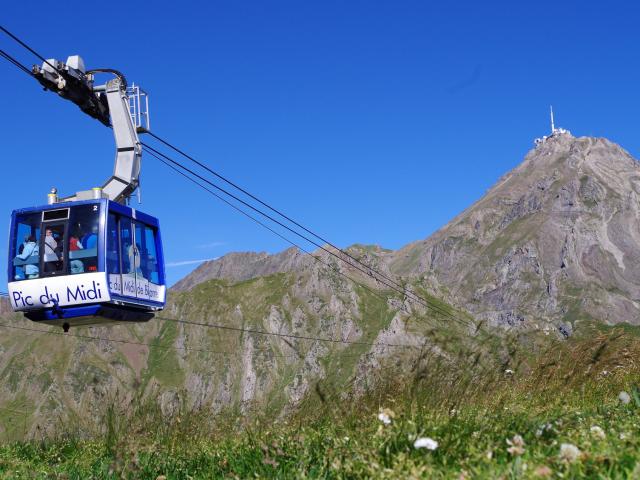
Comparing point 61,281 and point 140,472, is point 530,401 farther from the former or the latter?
point 61,281

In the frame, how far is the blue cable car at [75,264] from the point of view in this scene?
15352 millimetres

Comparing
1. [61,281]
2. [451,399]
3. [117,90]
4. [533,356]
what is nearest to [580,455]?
[451,399]

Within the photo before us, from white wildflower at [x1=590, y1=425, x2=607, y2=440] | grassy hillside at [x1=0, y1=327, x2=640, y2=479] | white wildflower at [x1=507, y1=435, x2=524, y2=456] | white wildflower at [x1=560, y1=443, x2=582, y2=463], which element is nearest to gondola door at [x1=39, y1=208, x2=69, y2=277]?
grassy hillside at [x1=0, y1=327, x2=640, y2=479]

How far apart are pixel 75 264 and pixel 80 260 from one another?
16 centimetres

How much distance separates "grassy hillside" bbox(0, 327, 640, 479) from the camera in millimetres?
4445

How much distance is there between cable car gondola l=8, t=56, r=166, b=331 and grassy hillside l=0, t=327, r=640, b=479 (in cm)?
518

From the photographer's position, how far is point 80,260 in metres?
15.5

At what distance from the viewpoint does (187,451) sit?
7645 mm

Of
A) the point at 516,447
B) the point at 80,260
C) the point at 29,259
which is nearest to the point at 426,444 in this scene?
the point at 516,447

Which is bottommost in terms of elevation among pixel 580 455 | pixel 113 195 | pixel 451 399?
pixel 580 455

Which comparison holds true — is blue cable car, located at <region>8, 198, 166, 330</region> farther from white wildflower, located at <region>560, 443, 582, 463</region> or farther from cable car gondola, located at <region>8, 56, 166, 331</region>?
white wildflower, located at <region>560, 443, 582, 463</region>

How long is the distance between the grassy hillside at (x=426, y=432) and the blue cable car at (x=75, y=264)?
5145 millimetres

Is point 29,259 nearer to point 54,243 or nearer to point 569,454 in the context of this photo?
point 54,243

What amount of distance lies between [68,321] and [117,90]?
7127mm
